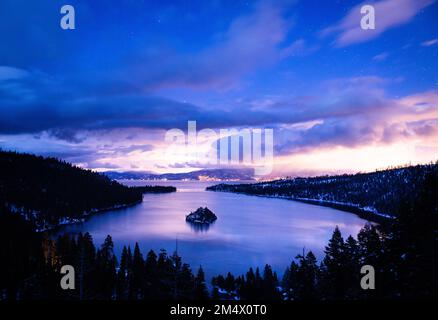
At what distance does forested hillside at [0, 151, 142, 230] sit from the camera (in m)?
123

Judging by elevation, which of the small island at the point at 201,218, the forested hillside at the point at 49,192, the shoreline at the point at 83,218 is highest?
the forested hillside at the point at 49,192

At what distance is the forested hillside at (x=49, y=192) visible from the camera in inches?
4825

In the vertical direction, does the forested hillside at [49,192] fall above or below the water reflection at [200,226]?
above

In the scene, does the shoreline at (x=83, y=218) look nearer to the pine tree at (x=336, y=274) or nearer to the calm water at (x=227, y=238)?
the calm water at (x=227, y=238)

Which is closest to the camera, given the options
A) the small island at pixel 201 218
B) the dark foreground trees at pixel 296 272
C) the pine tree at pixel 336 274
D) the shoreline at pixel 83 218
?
the dark foreground trees at pixel 296 272

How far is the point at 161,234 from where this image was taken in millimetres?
91562

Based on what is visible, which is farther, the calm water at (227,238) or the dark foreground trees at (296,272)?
the calm water at (227,238)

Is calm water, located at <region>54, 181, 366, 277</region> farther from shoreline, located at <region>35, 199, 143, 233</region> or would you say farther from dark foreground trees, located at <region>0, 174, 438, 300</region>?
dark foreground trees, located at <region>0, 174, 438, 300</region>

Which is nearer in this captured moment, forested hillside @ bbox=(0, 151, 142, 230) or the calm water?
the calm water

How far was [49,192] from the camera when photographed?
148 meters

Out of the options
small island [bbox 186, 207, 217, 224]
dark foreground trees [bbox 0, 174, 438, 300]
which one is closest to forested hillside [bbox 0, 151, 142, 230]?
small island [bbox 186, 207, 217, 224]

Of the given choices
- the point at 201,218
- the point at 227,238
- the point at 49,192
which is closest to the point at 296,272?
the point at 227,238

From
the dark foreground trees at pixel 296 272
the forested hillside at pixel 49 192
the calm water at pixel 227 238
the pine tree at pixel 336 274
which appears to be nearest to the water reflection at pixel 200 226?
the calm water at pixel 227 238
